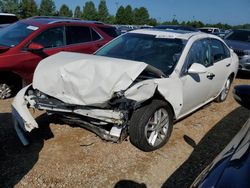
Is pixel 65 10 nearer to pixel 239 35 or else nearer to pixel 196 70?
pixel 239 35

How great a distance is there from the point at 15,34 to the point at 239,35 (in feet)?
29.2

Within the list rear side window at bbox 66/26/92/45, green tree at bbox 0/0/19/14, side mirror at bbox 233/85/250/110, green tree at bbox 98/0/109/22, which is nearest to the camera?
side mirror at bbox 233/85/250/110

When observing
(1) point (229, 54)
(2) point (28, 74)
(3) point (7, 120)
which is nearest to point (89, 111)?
(3) point (7, 120)

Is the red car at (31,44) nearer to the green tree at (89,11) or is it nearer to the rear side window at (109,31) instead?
the rear side window at (109,31)

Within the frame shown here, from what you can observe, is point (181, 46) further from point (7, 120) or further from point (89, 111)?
point (7, 120)

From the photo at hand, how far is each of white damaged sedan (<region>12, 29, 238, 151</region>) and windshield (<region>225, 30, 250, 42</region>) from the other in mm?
7690

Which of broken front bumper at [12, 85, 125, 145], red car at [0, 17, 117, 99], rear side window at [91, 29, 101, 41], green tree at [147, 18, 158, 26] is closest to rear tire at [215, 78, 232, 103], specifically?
red car at [0, 17, 117, 99]

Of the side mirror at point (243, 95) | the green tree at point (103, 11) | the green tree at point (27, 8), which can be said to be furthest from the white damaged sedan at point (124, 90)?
the green tree at point (103, 11)

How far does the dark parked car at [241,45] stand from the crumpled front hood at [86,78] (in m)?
7.76

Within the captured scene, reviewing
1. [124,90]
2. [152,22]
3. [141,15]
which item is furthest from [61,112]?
[141,15]

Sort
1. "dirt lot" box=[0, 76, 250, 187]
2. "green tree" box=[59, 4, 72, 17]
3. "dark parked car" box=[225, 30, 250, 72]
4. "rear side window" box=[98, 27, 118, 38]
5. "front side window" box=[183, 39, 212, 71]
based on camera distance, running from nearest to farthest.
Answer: "dirt lot" box=[0, 76, 250, 187] → "front side window" box=[183, 39, 212, 71] → "rear side window" box=[98, 27, 118, 38] → "dark parked car" box=[225, 30, 250, 72] → "green tree" box=[59, 4, 72, 17]

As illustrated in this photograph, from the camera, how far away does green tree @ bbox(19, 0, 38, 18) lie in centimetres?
5959

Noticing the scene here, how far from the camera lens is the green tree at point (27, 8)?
196ft

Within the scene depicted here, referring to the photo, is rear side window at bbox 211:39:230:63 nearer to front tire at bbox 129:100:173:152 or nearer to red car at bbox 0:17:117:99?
front tire at bbox 129:100:173:152
